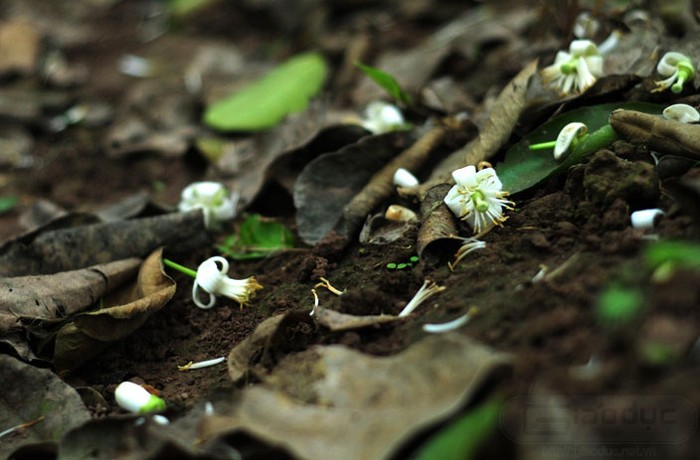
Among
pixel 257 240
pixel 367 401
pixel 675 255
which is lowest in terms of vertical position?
pixel 257 240

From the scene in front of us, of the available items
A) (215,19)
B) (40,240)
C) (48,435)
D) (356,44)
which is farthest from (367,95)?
(215,19)

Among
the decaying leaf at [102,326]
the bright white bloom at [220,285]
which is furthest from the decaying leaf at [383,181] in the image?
the decaying leaf at [102,326]

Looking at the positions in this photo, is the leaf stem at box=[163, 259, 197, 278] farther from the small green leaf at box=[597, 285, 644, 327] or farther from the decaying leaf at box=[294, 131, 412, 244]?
the small green leaf at box=[597, 285, 644, 327]


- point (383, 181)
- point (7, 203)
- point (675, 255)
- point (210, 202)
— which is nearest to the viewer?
point (675, 255)

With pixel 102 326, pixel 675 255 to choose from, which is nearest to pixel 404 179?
pixel 102 326

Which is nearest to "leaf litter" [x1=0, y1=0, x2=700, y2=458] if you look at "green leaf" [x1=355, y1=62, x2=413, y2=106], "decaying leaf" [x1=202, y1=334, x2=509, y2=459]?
"decaying leaf" [x1=202, y1=334, x2=509, y2=459]

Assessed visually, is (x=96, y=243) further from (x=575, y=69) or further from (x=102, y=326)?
(x=575, y=69)
